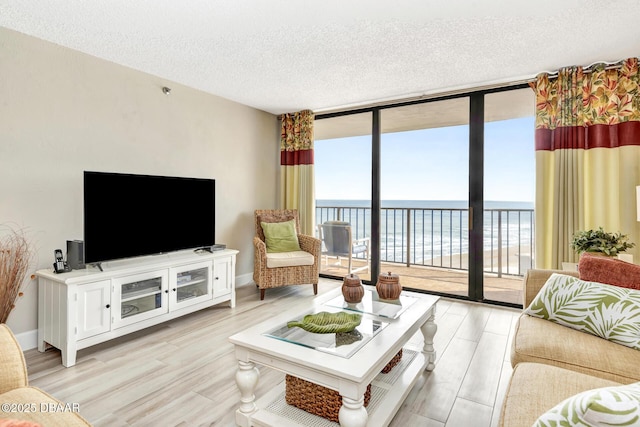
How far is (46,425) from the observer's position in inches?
38.7

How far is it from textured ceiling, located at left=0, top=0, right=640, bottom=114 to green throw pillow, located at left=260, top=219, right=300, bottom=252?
165cm

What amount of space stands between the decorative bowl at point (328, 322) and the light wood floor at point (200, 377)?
0.54m

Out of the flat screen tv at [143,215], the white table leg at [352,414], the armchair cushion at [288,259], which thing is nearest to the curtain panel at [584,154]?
the armchair cushion at [288,259]

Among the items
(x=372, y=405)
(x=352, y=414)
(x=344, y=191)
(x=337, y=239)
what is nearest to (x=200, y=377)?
(x=372, y=405)

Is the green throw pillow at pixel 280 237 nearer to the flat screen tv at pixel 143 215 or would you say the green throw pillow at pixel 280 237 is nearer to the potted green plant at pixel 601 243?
the flat screen tv at pixel 143 215

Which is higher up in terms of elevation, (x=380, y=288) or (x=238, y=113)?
(x=238, y=113)

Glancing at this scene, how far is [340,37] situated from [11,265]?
2901 mm

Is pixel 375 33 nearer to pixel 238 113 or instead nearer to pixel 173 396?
pixel 238 113

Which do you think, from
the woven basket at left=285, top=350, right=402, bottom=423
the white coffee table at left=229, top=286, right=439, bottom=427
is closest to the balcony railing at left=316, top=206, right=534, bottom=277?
the white coffee table at left=229, top=286, right=439, bottom=427

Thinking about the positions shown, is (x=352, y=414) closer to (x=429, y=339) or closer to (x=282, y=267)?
(x=429, y=339)

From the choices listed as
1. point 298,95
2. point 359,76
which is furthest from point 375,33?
point 298,95

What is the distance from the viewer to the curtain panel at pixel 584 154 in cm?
287

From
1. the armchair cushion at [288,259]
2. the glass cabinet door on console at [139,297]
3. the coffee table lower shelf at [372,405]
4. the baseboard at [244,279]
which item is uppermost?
the armchair cushion at [288,259]

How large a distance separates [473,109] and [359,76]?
1.34 meters
